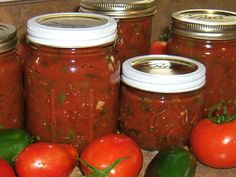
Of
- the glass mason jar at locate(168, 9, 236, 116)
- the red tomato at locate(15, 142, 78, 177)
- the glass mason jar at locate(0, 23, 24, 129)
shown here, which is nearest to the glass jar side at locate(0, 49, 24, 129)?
the glass mason jar at locate(0, 23, 24, 129)

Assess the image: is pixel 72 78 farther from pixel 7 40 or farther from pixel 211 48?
pixel 211 48

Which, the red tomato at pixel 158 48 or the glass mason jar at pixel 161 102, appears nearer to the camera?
the glass mason jar at pixel 161 102

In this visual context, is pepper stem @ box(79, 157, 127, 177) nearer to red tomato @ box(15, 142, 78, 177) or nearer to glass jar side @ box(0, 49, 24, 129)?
red tomato @ box(15, 142, 78, 177)

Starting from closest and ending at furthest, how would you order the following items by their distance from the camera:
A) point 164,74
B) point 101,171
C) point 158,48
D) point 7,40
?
point 101,171, point 7,40, point 164,74, point 158,48

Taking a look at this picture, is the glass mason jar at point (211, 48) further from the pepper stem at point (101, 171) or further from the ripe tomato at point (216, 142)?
the pepper stem at point (101, 171)

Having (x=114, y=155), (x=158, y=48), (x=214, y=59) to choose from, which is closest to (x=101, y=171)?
(x=114, y=155)

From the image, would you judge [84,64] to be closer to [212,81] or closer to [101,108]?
[101,108]

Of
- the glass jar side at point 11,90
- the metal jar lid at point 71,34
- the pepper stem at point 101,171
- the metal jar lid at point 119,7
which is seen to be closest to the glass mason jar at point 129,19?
the metal jar lid at point 119,7
